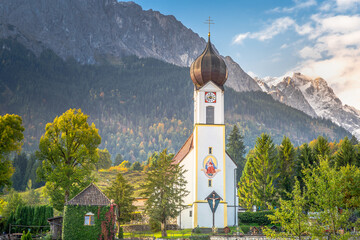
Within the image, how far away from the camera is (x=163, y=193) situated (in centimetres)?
4500

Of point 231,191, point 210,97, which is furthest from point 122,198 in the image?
point 210,97

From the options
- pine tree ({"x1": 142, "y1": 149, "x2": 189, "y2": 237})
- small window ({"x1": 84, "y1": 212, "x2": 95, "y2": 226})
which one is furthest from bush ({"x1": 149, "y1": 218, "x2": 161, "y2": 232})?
small window ({"x1": 84, "y1": 212, "x2": 95, "y2": 226})

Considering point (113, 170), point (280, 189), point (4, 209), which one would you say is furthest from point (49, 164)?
point (113, 170)

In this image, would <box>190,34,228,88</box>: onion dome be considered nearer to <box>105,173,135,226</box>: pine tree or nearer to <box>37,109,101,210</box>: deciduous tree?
<box>105,173,135,226</box>: pine tree

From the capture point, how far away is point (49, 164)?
1672 inches

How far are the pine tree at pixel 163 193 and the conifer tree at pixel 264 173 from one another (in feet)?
40.7

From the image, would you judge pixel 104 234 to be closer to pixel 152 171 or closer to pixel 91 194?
pixel 91 194

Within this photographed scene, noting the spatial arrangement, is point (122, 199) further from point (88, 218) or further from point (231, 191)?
point (231, 191)

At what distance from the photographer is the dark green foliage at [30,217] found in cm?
4225

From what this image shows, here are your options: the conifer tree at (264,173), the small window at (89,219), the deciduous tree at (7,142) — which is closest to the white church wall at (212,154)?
the conifer tree at (264,173)

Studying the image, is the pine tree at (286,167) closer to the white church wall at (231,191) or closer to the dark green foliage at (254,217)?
the dark green foliage at (254,217)

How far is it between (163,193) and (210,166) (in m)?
6.86

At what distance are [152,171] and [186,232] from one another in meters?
6.94

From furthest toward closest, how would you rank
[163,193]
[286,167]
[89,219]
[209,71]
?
[286,167] → [209,71] → [163,193] → [89,219]
